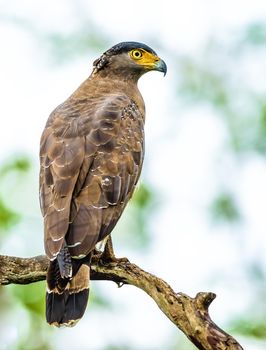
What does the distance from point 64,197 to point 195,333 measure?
1.45 metres

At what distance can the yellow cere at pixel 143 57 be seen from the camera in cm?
834

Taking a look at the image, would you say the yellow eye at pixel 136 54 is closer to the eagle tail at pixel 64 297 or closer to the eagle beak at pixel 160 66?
the eagle beak at pixel 160 66

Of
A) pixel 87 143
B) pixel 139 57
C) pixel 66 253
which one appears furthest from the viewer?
pixel 139 57

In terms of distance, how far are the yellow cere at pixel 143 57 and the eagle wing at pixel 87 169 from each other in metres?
0.91

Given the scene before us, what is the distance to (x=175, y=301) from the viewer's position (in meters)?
5.64

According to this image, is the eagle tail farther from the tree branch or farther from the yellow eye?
the yellow eye

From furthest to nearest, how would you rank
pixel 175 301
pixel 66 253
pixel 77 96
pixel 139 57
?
pixel 139 57
pixel 77 96
pixel 66 253
pixel 175 301

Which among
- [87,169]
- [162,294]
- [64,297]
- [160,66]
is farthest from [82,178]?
[160,66]

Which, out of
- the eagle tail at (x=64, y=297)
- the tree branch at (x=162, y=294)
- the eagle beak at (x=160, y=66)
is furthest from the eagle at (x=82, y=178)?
the eagle beak at (x=160, y=66)

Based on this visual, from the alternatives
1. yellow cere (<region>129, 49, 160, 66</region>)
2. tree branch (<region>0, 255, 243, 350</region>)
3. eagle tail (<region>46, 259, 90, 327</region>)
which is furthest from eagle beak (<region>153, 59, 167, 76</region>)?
eagle tail (<region>46, 259, 90, 327</region>)

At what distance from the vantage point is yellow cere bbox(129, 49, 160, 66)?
27.4ft

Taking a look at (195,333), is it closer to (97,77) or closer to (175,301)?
(175,301)

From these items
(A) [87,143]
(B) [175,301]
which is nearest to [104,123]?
(A) [87,143]

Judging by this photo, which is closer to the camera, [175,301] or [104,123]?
[175,301]
